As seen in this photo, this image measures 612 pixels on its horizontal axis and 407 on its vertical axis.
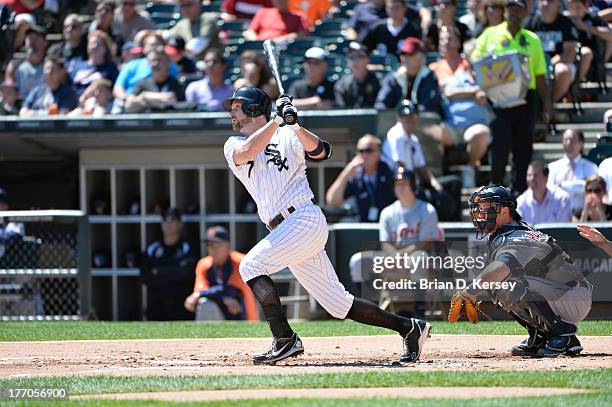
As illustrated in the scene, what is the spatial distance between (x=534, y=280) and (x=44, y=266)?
569 cm

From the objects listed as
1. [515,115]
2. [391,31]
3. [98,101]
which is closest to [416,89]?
[515,115]

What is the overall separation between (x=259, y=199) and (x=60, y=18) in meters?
10.1

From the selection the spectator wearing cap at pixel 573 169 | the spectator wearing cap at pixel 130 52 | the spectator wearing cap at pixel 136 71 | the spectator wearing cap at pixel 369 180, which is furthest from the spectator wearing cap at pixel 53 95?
the spectator wearing cap at pixel 573 169

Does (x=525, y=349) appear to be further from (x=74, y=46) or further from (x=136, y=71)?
(x=74, y=46)

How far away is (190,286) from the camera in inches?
480

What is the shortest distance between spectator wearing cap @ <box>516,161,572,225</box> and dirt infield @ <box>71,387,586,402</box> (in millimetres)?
5285

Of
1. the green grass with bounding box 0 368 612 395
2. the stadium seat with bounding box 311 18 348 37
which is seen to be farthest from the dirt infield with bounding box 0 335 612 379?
the stadium seat with bounding box 311 18 348 37

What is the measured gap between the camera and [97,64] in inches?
551

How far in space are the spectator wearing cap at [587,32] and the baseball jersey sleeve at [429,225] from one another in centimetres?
312

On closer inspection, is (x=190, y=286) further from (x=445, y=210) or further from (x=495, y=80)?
(x=495, y=80)

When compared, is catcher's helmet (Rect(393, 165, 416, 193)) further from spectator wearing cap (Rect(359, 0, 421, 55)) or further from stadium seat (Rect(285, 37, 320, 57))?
stadium seat (Rect(285, 37, 320, 57))

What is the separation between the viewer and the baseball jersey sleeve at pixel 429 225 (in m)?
10.5

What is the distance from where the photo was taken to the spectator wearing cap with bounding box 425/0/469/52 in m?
12.9

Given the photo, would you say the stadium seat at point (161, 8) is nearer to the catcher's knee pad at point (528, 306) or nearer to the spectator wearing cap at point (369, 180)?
the spectator wearing cap at point (369, 180)
